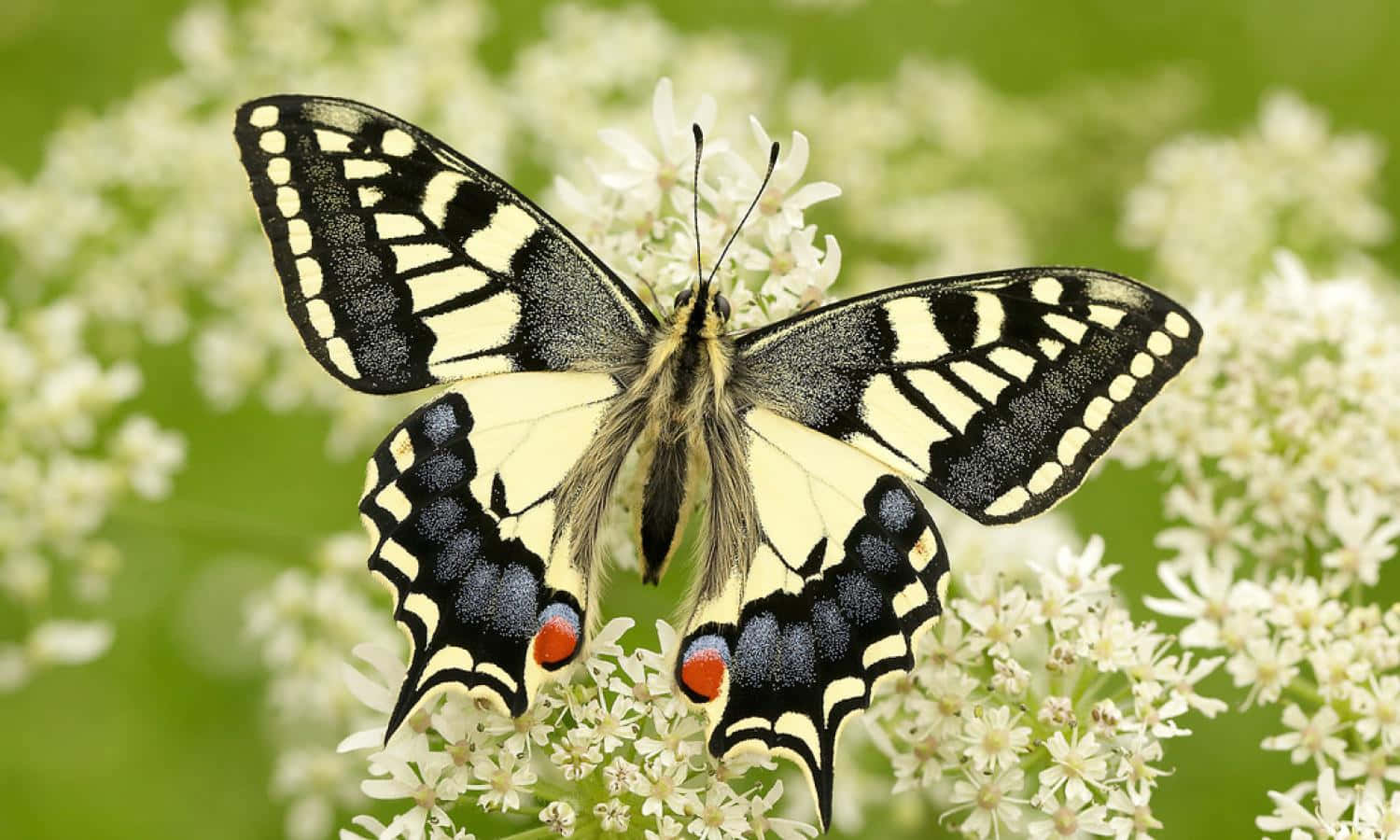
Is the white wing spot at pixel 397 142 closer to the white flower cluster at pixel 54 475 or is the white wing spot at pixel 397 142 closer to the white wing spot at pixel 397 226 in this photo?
the white wing spot at pixel 397 226

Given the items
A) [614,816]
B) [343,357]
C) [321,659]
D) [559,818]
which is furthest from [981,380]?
[321,659]

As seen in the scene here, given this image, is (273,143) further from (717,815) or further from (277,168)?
(717,815)

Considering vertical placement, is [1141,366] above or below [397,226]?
below

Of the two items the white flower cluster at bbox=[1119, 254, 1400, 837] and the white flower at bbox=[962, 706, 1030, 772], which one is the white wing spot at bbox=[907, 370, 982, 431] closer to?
the white flower at bbox=[962, 706, 1030, 772]

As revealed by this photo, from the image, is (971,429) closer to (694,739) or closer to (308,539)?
(694,739)

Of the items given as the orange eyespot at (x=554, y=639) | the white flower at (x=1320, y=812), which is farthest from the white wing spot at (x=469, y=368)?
the white flower at (x=1320, y=812)

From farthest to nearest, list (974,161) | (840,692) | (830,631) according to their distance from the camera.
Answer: (974,161)
(830,631)
(840,692)

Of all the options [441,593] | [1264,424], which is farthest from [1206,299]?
[441,593]
